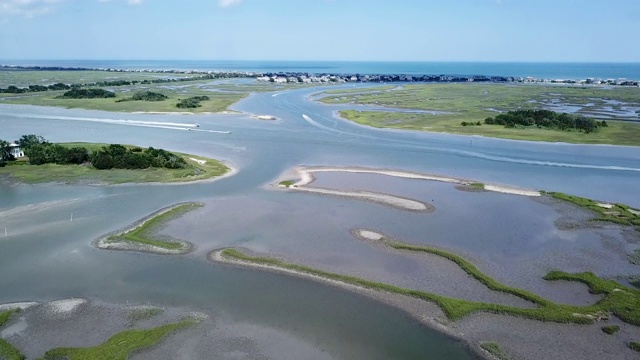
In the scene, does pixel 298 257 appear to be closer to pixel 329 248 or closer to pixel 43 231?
pixel 329 248

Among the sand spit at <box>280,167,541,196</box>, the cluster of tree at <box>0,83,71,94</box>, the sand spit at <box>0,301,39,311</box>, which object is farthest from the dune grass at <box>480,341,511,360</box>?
the cluster of tree at <box>0,83,71,94</box>

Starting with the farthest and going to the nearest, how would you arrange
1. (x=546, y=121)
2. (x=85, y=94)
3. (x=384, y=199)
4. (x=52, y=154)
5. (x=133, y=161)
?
(x=85, y=94) < (x=546, y=121) < (x=52, y=154) < (x=133, y=161) < (x=384, y=199)

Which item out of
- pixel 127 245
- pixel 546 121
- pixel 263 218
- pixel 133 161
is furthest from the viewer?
pixel 546 121

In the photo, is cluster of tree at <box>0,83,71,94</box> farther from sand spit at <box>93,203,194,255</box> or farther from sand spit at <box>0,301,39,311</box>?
sand spit at <box>0,301,39,311</box>

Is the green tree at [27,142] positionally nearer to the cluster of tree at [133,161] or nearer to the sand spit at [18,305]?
the cluster of tree at [133,161]

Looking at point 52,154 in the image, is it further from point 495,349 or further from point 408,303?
point 495,349

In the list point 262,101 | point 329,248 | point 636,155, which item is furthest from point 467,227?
point 262,101

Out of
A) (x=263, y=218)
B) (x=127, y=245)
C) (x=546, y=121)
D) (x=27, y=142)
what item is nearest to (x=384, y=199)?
(x=263, y=218)
